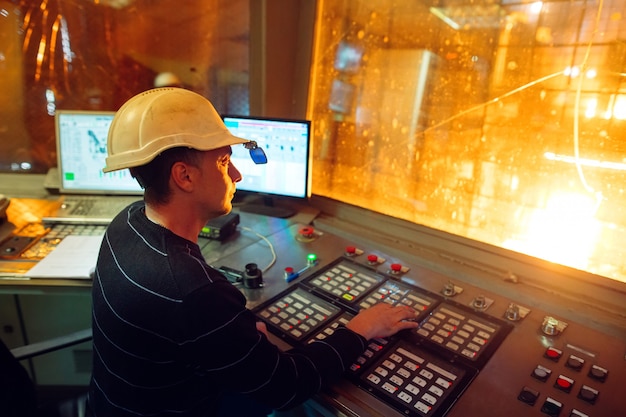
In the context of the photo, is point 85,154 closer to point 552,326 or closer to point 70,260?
point 70,260

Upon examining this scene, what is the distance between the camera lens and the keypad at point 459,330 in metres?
0.97

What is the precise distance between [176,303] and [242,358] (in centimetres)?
Answer: 16

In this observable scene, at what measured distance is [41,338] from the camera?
5.86ft

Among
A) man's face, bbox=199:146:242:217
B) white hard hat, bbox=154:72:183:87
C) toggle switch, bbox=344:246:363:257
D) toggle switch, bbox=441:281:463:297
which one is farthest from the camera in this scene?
white hard hat, bbox=154:72:183:87

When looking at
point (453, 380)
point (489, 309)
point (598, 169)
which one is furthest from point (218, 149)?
point (598, 169)

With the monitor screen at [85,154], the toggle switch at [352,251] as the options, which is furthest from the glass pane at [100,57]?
the toggle switch at [352,251]

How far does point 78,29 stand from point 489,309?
191 cm

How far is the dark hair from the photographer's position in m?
0.82

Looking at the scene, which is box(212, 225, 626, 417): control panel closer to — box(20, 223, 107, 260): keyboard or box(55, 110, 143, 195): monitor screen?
box(20, 223, 107, 260): keyboard

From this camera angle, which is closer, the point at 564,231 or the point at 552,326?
the point at 552,326

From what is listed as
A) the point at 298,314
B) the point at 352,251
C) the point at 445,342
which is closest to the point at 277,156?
the point at 352,251

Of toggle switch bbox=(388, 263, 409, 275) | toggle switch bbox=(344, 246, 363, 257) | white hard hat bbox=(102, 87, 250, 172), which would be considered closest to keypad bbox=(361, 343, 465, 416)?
toggle switch bbox=(388, 263, 409, 275)

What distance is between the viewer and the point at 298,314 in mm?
1091

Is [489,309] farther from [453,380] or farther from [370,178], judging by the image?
[370,178]
